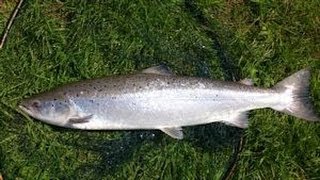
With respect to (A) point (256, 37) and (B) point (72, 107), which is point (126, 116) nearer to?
(B) point (72, 107)

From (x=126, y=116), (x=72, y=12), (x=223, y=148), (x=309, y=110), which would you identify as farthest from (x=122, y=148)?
(x=309, y=110)

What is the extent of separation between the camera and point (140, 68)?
3.88 metres

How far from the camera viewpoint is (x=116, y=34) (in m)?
3.90

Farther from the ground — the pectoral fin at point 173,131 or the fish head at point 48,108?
the fish head at point 48,108

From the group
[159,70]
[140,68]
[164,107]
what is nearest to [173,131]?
[164,107]

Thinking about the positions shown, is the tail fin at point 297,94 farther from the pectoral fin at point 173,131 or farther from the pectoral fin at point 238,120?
the pectoral fin at point 173,131

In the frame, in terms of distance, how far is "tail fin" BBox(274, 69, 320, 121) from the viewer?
142 inches

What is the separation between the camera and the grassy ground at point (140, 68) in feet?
12.4

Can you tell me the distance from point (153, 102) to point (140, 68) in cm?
47

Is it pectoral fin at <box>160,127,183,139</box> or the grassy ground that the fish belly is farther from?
the grassy ground

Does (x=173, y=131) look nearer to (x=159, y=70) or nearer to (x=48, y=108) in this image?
(x=159, y=70)

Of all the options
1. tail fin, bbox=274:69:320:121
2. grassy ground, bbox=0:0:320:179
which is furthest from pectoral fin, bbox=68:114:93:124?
tail fin, bbox=274:69:320:121

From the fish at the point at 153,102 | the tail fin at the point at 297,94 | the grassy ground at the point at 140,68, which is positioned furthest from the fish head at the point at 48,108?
the tail fin at the point at 297,94

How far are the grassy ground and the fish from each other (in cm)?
27
